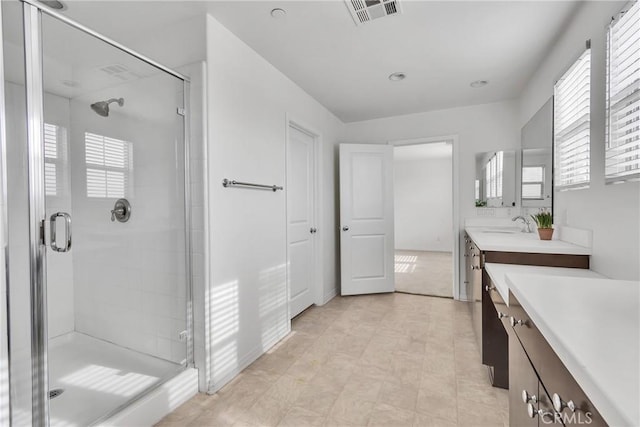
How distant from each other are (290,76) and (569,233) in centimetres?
247

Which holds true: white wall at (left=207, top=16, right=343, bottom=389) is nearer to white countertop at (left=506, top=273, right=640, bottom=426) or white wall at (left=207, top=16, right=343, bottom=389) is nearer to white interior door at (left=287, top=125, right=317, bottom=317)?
white interior door at (left=287, top=125, right=317, bottom=317)

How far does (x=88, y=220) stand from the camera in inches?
70.9

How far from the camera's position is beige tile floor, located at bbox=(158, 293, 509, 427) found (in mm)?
1688

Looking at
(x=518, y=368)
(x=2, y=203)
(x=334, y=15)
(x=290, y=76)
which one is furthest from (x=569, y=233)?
(x=2, y=203)

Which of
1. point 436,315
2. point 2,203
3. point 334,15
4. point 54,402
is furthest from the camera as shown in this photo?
point 436,315

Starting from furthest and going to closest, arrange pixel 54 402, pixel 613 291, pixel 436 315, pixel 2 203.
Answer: pixel 436 315, pixel 54 402, pixel 2 203, pixel 613 291

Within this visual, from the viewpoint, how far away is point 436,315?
323 centimetres

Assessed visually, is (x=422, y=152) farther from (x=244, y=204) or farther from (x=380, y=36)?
(x=244, y=204)

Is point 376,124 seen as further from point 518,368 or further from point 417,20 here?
point 518,368

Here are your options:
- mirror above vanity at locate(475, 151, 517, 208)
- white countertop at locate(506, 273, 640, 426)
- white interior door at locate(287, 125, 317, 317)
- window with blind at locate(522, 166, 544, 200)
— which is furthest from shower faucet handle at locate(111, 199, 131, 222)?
mirror above vanity at locate(475, 151, 517, 208)

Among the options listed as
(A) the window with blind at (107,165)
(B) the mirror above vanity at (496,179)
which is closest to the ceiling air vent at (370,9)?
(A) the window with blind at (107,165)

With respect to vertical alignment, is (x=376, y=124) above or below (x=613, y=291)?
above

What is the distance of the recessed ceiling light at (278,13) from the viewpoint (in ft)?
6.23

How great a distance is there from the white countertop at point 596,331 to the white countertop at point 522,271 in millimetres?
484
